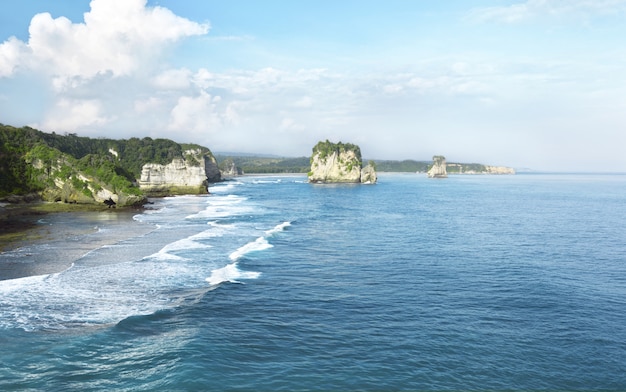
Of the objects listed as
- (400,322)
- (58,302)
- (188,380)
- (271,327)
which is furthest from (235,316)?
(58,302)

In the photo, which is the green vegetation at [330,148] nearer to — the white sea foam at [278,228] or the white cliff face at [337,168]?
the white cliff face at [337,168]

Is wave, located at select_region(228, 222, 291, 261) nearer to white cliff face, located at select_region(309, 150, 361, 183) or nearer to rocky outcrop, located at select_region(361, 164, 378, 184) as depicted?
white cliff face, located at select_region(309, 150, 361, 183)

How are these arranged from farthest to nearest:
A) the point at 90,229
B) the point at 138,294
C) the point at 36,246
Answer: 1. the point at 90,229
2. the point at 36,246
3. the point at 138,294

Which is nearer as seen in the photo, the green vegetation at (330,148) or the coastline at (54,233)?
the coastline at (54,233)

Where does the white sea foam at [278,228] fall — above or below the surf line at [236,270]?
above

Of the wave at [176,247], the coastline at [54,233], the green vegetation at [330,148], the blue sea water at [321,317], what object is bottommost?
the blue sea water at [321,317]

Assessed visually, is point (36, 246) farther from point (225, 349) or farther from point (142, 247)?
point (225, 349)

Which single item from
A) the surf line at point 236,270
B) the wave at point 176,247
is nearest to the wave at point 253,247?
the surf line at point 236,270

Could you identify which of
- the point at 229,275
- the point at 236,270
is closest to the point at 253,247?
the point at 236,270
